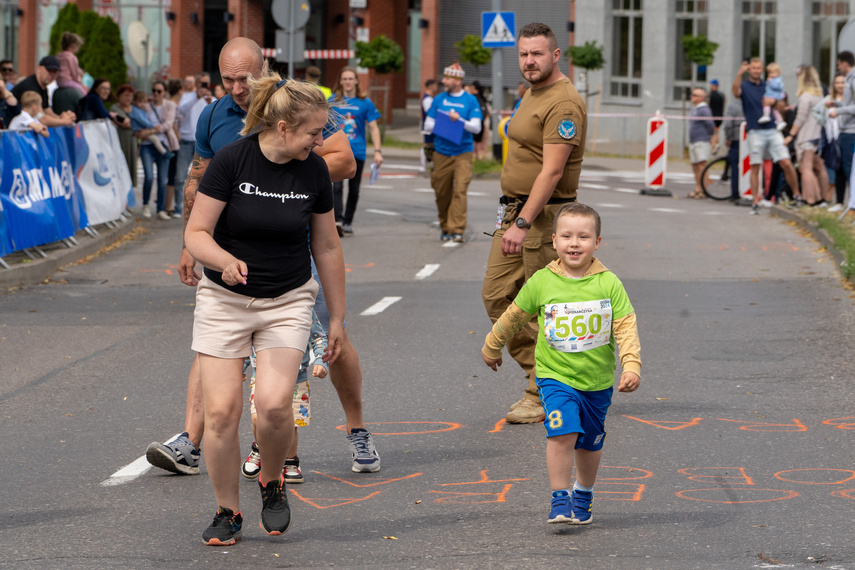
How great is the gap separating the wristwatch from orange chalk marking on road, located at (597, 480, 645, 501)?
150 centimetres

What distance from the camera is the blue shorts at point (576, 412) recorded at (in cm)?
491

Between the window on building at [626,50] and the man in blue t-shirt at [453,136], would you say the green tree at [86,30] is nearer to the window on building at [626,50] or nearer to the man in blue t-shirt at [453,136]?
the window on building at [626,50]

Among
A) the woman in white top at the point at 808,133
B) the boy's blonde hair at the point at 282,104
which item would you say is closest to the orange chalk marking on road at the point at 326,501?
the boy's blonde hair at the point at 282,104

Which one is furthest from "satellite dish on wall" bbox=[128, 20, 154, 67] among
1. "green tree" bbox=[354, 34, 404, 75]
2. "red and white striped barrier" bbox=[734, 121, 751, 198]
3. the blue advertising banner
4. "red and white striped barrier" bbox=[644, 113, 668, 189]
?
the blue advertising banner

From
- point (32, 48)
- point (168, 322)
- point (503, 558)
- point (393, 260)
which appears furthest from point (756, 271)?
point (32, 48)

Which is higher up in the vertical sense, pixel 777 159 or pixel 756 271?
pixel 777 159

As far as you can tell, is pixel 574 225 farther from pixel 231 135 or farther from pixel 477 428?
pixel 477 428

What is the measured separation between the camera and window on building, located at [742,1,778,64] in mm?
36375

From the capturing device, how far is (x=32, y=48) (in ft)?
180

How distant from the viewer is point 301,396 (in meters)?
5.45

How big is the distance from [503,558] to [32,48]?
54.2m

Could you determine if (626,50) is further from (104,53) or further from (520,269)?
(520,269)

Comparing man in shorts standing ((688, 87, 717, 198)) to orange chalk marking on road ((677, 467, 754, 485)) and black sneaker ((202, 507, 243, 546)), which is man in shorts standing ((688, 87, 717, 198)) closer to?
orange chalk marking on road ((677, 467, 754, 485))

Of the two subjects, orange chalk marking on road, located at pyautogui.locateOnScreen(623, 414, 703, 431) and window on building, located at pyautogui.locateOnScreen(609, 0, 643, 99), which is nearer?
orange chalk marking on road, located at pyautogui.locateOnScreen(623, 414, 703, 431)
